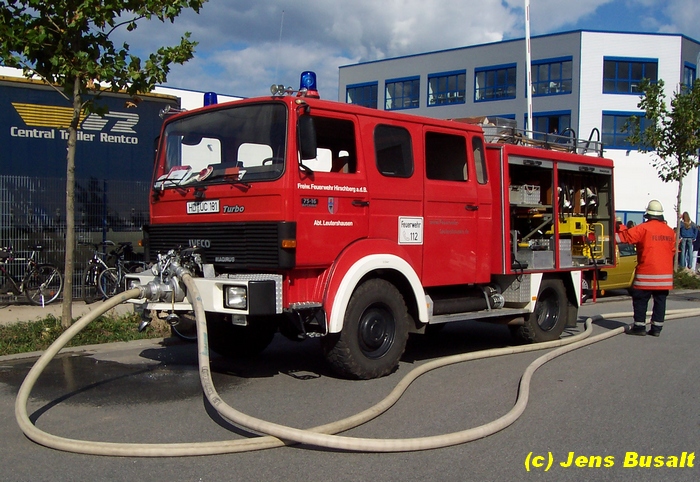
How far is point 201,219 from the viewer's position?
21.7 feet

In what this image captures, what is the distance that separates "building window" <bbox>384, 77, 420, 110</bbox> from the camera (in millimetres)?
43312

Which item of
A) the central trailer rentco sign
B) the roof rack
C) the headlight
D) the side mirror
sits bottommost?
the headlight

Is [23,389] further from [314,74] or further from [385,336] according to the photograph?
[314,74]

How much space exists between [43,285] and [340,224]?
7095 mm

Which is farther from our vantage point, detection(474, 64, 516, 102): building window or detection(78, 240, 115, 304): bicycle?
detection(474, 64, 516, 102): building window

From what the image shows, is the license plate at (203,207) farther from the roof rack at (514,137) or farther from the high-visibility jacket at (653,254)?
the high-visibility jacket at (653,254)

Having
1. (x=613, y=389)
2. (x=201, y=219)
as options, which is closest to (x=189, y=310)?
(x=201, y=219)

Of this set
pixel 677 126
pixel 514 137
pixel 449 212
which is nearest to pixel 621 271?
pixel 677 126

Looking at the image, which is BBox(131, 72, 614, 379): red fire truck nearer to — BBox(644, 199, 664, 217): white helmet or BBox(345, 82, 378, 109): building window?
BBox(644, 199, 664, 217): white helmet

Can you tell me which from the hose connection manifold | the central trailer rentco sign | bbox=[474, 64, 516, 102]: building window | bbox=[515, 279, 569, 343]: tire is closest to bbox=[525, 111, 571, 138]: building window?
bbox=[474, 64, 516, 102]: building window

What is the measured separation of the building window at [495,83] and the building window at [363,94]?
24.1 ft

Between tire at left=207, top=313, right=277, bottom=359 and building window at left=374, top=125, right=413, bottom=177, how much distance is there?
6.57 feet

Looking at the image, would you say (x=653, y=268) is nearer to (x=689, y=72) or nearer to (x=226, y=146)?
(x=226, y=146)

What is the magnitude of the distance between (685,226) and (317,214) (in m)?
18.7
